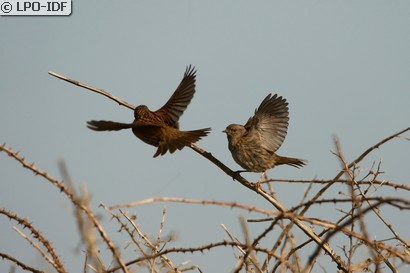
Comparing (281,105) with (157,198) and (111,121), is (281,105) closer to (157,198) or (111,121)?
(111,121)

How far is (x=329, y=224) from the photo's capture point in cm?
221

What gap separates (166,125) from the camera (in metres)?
4.46

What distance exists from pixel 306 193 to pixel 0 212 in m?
1.34

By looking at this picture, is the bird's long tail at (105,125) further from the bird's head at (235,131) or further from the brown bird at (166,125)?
the bird's head at (235,131)

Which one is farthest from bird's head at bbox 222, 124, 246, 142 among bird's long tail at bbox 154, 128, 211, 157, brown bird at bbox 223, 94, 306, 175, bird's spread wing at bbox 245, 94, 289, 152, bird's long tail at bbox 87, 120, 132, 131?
bird's long tail at bbox 87, 120, 132, 131

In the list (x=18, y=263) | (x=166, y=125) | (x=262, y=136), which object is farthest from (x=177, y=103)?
(x=18, y=263)

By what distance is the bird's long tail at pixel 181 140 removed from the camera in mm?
3730

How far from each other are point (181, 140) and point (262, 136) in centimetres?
182

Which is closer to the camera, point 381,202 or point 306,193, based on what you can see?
point 381,202

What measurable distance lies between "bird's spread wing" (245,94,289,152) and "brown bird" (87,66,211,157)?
0.97 meters

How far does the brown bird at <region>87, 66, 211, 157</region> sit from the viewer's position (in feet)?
12.2

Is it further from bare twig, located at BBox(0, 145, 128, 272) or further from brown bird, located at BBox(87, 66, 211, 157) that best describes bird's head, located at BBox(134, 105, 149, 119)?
bare twig, located at BBox(0, 145, 128, 272)

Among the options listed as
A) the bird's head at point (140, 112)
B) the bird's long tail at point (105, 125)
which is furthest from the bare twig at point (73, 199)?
the bird's head at point (140, 112)

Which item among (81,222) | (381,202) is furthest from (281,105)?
(81,222)
